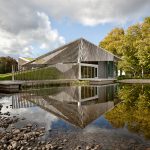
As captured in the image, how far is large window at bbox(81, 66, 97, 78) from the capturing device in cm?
4028

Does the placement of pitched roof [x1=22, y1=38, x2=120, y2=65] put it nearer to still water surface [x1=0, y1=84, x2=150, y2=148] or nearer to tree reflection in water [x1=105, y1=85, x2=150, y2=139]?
still water surface [x1=0, y1=84, x2=150, y2=148]

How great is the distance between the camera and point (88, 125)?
434 inches

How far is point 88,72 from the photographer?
41562mm

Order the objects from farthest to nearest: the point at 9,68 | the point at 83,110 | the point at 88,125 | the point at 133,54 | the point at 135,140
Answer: the point at 9,68 < the point at 133,54 < the point at 83,110 < the point at 88,125 < the point at 135,140

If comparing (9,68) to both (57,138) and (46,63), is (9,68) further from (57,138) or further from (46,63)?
(57,138)

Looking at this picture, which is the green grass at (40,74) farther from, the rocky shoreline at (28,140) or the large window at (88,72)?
the rocky shoreline at (28,140)

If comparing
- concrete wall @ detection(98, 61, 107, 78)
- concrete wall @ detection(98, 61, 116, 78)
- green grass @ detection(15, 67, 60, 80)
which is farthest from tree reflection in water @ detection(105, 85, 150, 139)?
concrete wall @ detection(98, 61, 116, 78)

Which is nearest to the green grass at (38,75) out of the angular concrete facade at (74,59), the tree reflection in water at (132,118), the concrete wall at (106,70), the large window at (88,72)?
the angular concrete facade at (74,59)

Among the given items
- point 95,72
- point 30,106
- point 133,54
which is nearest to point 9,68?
point 95,72

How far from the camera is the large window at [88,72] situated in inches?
1586

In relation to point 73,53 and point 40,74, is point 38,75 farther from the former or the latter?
point 73,53

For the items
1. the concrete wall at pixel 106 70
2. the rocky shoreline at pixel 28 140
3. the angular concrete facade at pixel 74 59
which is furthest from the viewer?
the concrete wall at pixel 106 70

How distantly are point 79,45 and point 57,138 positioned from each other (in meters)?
32.1

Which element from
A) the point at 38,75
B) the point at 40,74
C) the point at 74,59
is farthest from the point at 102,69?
the point at 38,75
